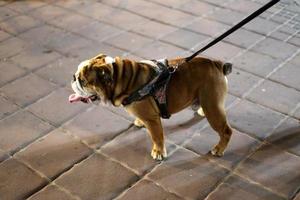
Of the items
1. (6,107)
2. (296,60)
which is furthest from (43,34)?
(296,60)

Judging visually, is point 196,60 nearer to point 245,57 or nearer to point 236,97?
point 236,97

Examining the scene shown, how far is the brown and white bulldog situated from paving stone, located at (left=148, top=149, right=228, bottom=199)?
0.27 metres

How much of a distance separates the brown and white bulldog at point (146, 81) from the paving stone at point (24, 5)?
3.32 meters

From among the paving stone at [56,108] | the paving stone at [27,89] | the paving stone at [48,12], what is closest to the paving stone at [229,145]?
the paving stone at [56,108]

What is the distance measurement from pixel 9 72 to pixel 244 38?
2.88 metres

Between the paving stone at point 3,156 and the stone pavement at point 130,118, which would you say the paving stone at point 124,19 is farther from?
the paving stone at point 3,156

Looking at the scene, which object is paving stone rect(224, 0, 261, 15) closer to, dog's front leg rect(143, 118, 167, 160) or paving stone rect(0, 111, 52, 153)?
dog's front leg rect(143, 118, 167, 160)

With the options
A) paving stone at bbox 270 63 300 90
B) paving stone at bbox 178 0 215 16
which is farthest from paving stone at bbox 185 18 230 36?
paving stone at bbox 270 63 300 90

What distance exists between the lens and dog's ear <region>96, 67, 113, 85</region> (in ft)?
9.29

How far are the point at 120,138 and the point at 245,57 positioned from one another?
1938mm

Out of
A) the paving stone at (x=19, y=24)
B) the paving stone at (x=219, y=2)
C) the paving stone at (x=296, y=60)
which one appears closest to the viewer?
the paving stone at (x=296, y=60)

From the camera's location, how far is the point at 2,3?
20.2 feet

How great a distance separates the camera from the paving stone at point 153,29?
525 cm

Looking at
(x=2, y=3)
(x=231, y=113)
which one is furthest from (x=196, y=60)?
(x=2, y=3)
